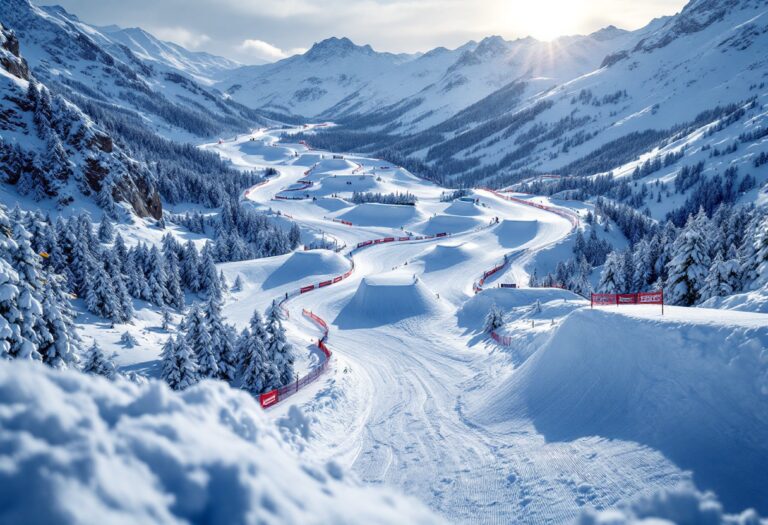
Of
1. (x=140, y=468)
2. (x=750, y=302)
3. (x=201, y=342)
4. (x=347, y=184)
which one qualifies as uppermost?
(x=347, y=184)

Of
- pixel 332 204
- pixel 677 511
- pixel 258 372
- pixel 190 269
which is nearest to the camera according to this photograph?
pixel 677 511

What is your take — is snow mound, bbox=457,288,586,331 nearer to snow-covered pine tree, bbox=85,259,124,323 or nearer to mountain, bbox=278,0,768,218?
snow-covered pine tree, bbox=85,259,124,323

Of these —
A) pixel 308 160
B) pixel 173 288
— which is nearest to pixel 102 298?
pixel 173 288

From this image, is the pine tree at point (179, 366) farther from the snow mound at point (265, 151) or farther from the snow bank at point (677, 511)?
the snow mound at point (265, 151)

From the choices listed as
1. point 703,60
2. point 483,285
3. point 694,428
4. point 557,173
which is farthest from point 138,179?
point 703,60

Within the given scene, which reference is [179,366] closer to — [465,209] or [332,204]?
[465,209]

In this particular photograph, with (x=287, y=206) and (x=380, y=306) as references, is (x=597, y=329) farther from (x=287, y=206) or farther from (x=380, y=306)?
(x=287, y=206)

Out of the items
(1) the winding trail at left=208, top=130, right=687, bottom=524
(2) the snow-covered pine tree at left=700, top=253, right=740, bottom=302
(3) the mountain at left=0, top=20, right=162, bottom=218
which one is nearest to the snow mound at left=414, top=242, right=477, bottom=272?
(1) the winding trail at left=208, top=130, right=687, bottom=524
